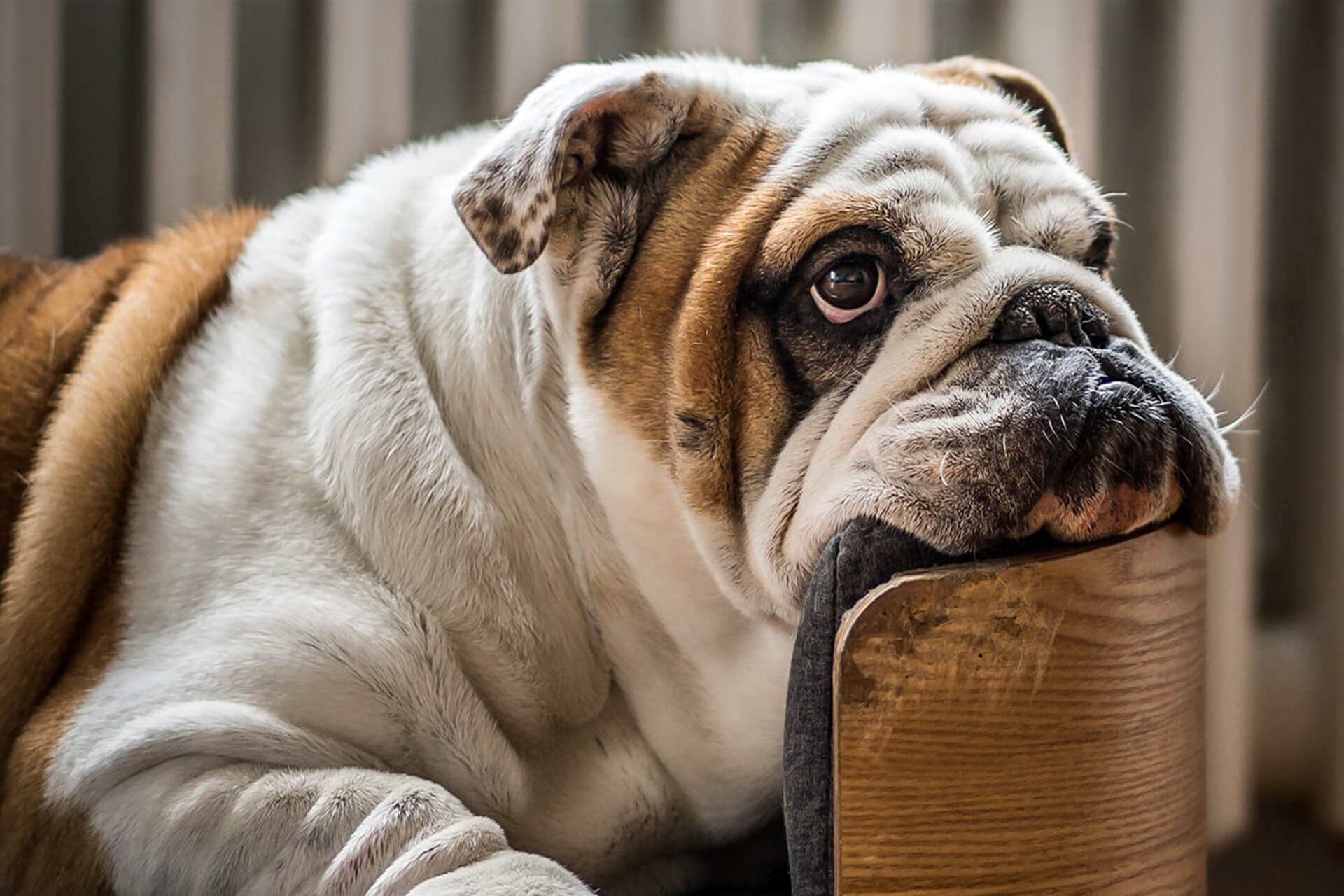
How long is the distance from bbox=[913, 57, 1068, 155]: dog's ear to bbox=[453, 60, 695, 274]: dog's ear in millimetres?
364

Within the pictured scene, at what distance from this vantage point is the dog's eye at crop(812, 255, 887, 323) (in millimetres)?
965

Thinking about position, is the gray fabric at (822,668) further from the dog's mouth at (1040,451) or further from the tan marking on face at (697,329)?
the tan marking on face at (697,329)

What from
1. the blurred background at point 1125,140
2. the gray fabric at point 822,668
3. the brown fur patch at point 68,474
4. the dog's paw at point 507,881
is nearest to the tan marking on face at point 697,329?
the gray fabric at point 822,668

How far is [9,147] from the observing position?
164 centimetres

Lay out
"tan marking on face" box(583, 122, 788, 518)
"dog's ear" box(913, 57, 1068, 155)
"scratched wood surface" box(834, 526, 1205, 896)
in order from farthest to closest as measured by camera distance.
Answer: "dog's ear" box(913, 57, 1068, 155), "tan marking on face" box(583, 122, 788, 518), "scratched wood surface" box(834, 526, 1205, 896)

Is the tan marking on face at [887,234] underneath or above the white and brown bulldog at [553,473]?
above

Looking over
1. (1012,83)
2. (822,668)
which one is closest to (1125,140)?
(1012,83)

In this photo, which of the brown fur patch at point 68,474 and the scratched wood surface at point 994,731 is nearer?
the scratched wood surface at point 994,731

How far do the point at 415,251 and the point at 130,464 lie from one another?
0.31 m

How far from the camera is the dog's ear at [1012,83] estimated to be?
1.29m

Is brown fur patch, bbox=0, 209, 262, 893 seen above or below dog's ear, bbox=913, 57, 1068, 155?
below

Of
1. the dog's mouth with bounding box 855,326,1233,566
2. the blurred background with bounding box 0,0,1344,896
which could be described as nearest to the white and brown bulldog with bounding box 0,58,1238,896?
the dog's mouth with bounding box 855,326,1233,566

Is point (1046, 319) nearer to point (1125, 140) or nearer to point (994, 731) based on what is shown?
point (994, 731)

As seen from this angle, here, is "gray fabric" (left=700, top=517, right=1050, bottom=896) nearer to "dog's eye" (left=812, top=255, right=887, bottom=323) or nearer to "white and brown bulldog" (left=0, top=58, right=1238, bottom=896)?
"white and brown bulldog" (left=0, top=58, right=1238, bottom=896)
